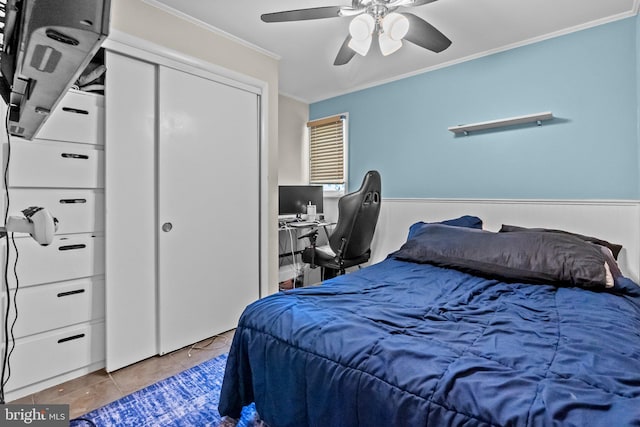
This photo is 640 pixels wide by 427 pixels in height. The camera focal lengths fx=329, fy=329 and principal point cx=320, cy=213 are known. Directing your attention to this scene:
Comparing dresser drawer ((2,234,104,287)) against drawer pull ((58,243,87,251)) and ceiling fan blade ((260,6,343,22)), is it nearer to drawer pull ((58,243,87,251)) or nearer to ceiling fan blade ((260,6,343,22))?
drawer pull ((58,243,87,251))

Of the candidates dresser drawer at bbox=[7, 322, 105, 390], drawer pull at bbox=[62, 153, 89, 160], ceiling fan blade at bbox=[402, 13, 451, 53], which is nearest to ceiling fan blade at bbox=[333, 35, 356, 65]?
ceiling fan blade at bbox=[402, 13, 451, 53]

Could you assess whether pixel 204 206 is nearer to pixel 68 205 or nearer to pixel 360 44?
Result: pixel 68 205

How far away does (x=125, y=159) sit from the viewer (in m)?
2.04

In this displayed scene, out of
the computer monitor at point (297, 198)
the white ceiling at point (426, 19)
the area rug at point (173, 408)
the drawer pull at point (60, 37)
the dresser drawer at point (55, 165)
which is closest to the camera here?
the drawer pull at point (60, 37)

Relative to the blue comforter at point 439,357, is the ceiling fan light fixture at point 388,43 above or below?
above

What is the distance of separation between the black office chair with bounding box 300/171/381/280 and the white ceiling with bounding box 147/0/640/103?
1.13 metres

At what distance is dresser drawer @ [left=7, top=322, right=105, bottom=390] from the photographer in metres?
1.72

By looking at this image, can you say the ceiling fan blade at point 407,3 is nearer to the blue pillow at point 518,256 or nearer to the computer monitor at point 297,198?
the blue pillow at point 518,256

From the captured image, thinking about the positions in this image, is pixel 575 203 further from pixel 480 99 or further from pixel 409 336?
pixel 409 336

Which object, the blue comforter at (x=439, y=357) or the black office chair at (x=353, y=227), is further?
the black office chair at (x=353, y=227)

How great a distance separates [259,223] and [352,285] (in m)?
1.35

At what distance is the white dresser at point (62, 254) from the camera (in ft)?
5.64

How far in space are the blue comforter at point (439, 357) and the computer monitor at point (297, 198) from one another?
7.20 feet

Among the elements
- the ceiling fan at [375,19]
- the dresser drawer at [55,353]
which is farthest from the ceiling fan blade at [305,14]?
the dresser drawer at [55,353]
